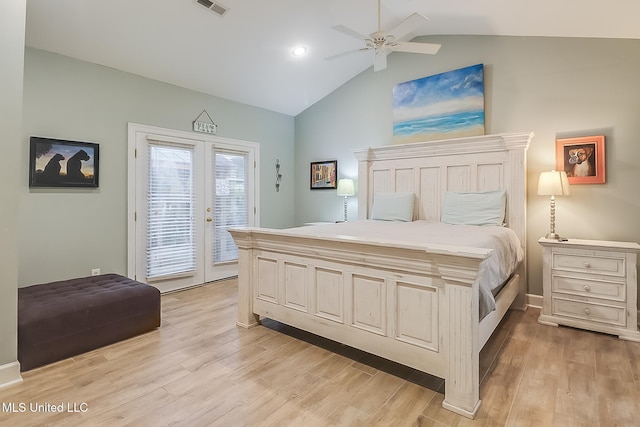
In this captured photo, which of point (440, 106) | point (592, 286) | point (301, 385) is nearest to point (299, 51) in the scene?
point (440, 106)

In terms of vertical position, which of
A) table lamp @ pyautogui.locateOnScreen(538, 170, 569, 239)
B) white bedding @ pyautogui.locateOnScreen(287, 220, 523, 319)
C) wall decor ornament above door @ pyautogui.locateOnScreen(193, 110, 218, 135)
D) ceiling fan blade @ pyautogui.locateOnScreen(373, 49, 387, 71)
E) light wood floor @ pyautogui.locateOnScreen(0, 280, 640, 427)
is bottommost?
light wood floor @ pyautogui.locateOnScreen(0, 280, 640, 427)

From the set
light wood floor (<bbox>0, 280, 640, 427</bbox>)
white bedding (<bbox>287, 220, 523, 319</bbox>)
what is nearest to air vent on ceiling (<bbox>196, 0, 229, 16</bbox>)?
white bedding (<bbox>287, 220, 523, 319</bbox>)

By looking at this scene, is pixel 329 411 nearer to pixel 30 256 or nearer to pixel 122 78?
pixel 30 256

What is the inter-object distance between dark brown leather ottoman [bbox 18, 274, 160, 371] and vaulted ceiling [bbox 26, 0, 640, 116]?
236 centimetres

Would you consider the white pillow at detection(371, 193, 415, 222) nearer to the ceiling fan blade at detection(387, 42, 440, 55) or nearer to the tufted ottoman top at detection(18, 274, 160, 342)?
the ceiling fan blade at detection(387, 42, 440, 55)

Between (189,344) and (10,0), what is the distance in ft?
8.64

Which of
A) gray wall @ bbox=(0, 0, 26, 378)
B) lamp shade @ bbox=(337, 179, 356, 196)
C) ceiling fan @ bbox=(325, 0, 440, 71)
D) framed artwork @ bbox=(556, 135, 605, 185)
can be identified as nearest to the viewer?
gray wall @ bbox=(0, 0, 26, 378)

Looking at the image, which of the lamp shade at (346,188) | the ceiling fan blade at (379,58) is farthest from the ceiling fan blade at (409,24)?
the lamp shade at (346,188)

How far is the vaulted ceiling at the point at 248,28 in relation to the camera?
9.50ft

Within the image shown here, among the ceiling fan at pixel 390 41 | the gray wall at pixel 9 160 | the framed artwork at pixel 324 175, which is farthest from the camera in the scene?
the framed artwork at pixel 324 175

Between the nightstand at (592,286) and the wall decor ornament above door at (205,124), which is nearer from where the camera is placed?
the nightstand at (592,286)

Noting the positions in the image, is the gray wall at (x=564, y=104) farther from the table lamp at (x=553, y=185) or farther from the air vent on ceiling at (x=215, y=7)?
the air vent on ceiling at (x=215, y=7)

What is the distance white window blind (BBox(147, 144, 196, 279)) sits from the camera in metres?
4.00

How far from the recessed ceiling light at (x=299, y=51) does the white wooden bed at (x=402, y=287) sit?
2167 millimetres
